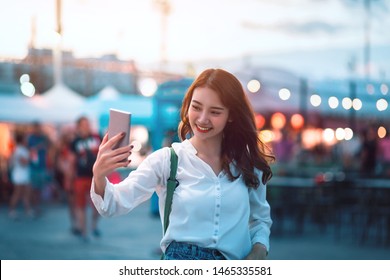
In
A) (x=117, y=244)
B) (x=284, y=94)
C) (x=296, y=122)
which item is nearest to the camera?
(x=117, y=244)

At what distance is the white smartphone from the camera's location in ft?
9.39

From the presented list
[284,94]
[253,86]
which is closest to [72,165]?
[253,86]

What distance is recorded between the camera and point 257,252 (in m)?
3.14

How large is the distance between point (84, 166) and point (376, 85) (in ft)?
29.6

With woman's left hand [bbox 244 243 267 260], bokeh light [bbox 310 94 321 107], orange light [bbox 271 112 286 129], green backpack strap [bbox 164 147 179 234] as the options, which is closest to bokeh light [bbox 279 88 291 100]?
bokeh light [bbox 310 94 321 107]

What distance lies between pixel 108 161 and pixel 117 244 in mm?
7496

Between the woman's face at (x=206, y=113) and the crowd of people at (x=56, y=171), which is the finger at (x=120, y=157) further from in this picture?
the crowd of people at (x=56, y=171)

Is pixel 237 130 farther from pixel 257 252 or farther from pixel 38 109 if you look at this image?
pixel 38 109

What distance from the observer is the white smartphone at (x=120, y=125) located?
2861 millimetres

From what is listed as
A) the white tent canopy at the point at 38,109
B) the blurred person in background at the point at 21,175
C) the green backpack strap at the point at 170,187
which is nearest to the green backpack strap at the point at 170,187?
the green backpack strap at the point at 170,187

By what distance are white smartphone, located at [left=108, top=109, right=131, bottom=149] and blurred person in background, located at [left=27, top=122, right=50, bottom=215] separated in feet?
37.1

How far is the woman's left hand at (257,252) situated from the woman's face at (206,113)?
45 centimetres
